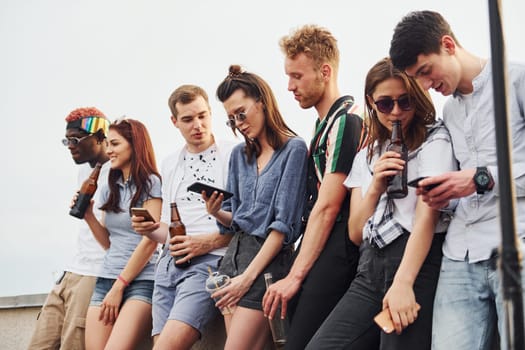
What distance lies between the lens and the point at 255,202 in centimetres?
361

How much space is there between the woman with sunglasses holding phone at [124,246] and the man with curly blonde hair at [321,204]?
1.26 meters

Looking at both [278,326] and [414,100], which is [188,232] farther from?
[414,100]

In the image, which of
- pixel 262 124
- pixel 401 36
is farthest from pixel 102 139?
pixel 401 36

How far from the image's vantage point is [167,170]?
168 inches

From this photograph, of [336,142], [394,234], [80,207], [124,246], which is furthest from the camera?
[80,207]

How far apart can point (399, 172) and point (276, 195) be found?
892 millimetres

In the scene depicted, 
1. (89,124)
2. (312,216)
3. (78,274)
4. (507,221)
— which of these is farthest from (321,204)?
(89,124)

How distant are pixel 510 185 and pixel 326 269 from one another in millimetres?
1882

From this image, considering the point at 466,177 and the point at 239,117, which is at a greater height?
the point at 239,117

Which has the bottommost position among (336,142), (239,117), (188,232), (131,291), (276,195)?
(131,291)

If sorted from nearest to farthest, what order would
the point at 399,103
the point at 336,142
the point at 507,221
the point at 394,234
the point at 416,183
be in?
the point at 507,221, the point at 416,183, the point at 394,234, the point at 399,103, the point at 336,142

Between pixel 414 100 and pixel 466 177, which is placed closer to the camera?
pixel 466 177

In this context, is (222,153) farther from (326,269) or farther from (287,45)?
(326,269)

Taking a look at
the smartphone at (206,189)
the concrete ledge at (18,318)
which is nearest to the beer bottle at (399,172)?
the smartphone at (206,189)
